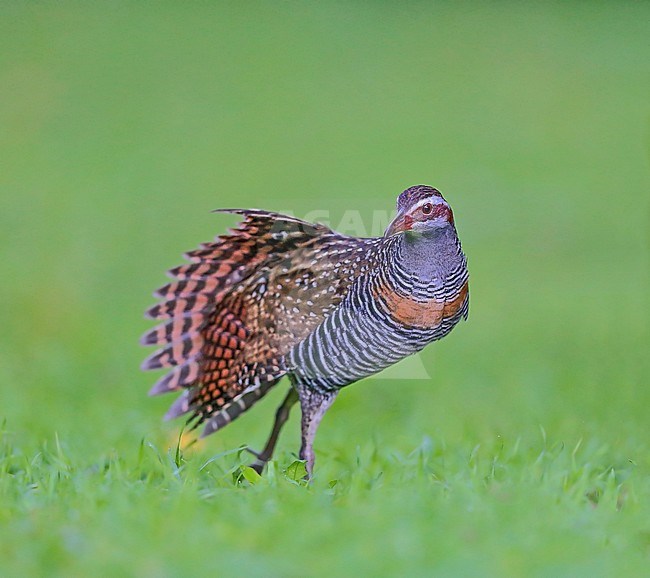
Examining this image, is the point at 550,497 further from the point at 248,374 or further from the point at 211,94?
the point at 211,94

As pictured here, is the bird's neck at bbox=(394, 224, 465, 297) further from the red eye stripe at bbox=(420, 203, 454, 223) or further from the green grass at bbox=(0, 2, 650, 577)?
the green grass at bbox=(0, 2, 650, 577)

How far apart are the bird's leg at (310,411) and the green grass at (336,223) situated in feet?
0.43

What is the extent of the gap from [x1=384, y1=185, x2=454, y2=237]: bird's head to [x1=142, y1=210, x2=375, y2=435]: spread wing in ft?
1.50

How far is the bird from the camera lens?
5.14 meters

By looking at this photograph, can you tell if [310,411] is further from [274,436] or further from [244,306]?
[244,306]

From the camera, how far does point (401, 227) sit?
16.4ft

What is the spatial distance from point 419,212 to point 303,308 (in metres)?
0.78

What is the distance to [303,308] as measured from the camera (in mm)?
5477

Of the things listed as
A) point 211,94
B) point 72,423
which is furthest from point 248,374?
point 211,94

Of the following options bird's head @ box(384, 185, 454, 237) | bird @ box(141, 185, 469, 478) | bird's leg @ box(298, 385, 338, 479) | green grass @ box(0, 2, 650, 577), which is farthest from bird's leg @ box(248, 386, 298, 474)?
bird's head @ box(384, 185, 454, 237)

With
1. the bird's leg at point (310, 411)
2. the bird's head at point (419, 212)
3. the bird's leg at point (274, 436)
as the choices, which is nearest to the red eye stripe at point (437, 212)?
the bird's head at point (419, 212)

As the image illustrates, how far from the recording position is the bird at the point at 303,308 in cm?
514

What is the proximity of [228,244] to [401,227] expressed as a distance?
1.09m

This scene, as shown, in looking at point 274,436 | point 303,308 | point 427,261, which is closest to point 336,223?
point 274,436
